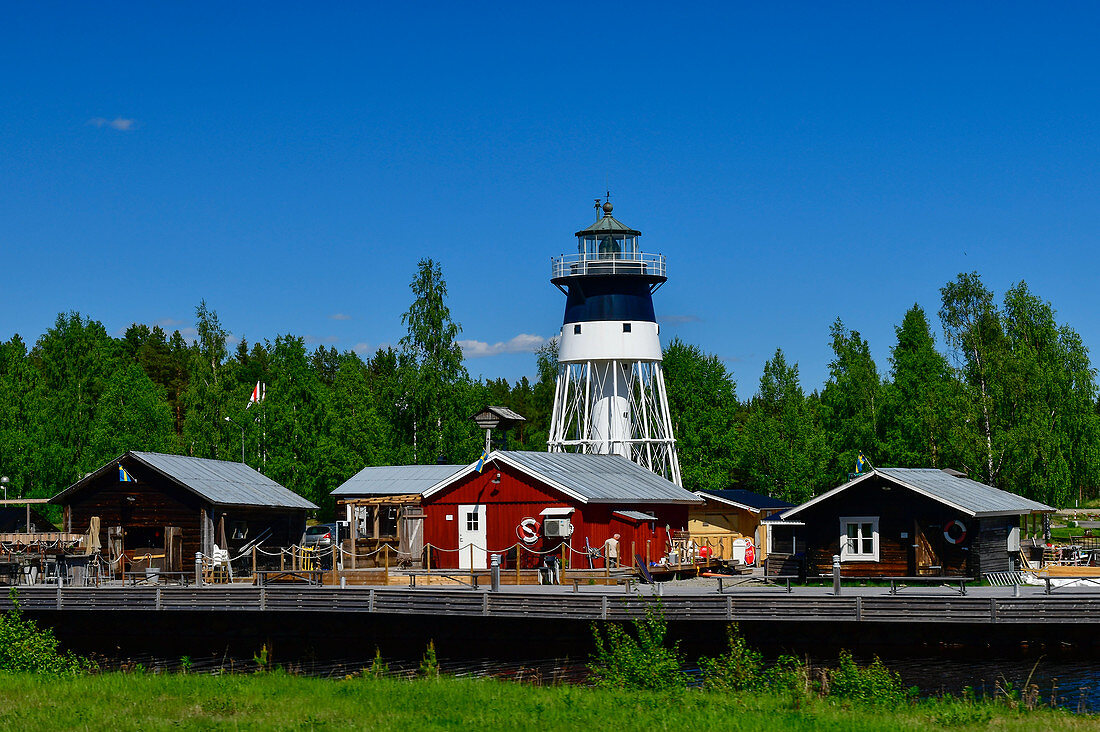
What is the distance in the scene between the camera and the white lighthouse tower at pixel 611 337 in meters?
64.1

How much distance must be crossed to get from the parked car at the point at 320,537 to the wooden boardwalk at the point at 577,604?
1226cm

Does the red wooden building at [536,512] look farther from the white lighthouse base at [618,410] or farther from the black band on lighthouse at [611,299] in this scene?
the black band on lighthouse at [611,299]

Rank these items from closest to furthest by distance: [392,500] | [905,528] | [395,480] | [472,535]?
[905,528] < [472,535] < [392,500] < [395,480]

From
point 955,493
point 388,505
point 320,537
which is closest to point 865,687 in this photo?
point 955,493

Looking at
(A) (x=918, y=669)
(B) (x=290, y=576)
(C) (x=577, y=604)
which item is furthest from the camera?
(B) (x=290, y=576)

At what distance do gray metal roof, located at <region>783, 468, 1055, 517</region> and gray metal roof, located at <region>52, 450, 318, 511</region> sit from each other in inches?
791

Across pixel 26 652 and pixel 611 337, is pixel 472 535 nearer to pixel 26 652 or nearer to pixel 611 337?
pixel 611 337

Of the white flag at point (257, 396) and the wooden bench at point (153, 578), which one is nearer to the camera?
the wooden bench at point (153, 578)

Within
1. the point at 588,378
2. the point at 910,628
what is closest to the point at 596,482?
the point at 588,378

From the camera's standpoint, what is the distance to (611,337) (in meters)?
64.1

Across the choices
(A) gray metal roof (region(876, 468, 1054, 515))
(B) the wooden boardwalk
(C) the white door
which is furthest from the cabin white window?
(C) the white door

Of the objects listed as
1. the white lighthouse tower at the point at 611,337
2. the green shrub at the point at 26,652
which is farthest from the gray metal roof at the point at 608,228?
the green shrub at the point at 26,652

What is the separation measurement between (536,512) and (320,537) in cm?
1800

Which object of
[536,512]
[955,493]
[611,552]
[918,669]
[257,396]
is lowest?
[918,669]
